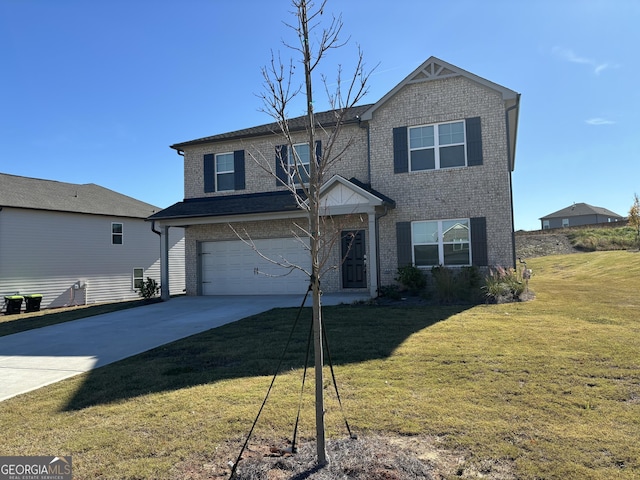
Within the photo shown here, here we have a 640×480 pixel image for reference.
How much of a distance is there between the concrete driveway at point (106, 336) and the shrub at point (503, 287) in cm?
385

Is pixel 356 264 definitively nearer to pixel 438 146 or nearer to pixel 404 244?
pixel 404 244

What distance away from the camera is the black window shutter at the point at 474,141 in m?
13.8

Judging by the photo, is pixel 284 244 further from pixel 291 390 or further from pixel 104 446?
pixel 104 446

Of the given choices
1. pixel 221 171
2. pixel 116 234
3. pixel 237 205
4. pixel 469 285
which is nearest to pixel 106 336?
pixel 237 205

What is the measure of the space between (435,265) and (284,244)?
5501 mm

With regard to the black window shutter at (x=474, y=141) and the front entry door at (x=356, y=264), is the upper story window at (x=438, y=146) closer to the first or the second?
the black window shutter at (x=474, y=141)

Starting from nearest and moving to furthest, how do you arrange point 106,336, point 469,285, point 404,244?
point 106,336, point 469,285, point 404,244

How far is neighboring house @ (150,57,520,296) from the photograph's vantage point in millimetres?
13625

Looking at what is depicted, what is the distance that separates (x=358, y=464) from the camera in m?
3.30

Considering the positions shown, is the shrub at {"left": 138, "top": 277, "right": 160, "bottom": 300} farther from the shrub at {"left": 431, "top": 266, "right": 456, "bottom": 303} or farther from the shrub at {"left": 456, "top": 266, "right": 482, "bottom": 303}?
the shrub at {"left": 456, "top": 266, "right": 482, "bottom": 303}

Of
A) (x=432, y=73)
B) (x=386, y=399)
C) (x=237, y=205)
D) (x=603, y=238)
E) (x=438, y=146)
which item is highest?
(x=432, y=73)

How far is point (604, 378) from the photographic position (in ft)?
16.9

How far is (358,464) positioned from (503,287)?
984 centimetres

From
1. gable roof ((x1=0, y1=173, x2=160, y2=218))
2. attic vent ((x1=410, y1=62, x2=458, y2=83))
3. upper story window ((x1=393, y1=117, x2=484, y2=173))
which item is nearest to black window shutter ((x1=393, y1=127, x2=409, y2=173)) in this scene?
upper story window ((x1=393, y1=117, x2=484, y2=173))
